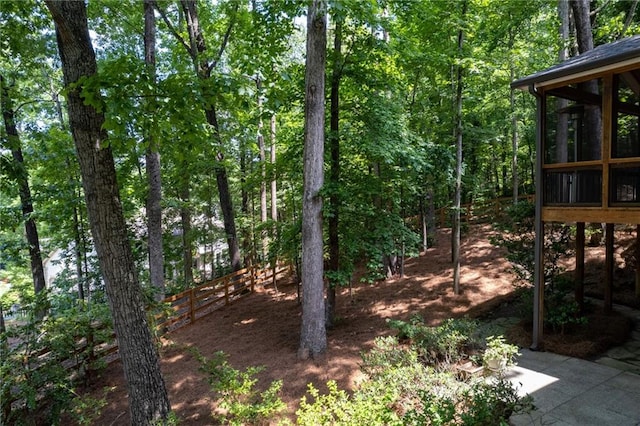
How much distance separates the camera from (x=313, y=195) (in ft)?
21.9

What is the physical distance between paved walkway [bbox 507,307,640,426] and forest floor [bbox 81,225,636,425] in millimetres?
876

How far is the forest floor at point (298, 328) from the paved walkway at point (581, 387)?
0.88 metres

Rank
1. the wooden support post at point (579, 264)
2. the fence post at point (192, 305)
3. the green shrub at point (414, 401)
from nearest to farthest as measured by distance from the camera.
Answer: the green shrub at point (414, 401), the wooden support post at point (579, 264), the fence post at point (192, 305)

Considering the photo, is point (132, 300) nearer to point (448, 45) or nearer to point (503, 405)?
point (503, 405)

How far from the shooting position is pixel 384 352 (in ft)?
17.3

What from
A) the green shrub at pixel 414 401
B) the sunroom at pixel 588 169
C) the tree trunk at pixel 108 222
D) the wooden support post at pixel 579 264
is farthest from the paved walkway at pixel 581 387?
the tree trunk at pixel 108 222

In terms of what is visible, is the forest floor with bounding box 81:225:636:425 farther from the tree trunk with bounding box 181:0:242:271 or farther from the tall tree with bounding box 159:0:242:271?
the tall tree with bounding box 159:0:242:271

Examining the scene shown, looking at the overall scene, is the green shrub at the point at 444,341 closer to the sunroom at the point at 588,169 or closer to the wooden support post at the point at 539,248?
the wooden support post at the point at 539,248

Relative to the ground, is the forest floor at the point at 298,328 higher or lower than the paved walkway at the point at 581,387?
lower

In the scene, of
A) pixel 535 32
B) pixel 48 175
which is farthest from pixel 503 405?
pixel 535 32

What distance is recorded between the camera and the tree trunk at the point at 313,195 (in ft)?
21.5

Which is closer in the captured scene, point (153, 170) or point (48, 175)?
point (153, 170)

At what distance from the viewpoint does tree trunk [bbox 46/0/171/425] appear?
12.9 ft

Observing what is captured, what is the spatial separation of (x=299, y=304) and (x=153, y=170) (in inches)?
207
